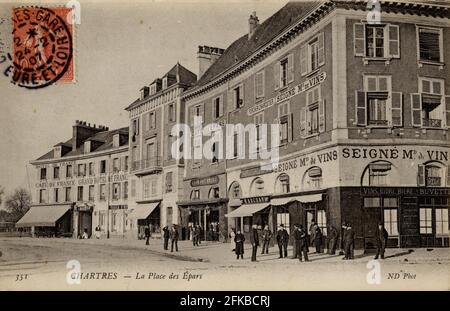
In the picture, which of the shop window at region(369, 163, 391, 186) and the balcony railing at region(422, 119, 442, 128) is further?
the shop window at region(369, 163, 391, 186)

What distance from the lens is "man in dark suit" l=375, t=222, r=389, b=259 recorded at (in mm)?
12406

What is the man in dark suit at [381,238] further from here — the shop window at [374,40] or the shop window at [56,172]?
the shop window at [56,172]

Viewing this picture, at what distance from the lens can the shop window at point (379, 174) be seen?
13484 millimetres

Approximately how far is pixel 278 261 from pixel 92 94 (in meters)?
7.31

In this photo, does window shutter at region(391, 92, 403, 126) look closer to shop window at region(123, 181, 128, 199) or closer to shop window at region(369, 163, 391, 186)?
shop window at region(369, 163, 391, 186)

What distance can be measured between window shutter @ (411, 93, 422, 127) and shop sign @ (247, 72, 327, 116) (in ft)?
8.19

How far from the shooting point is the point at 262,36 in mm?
15344

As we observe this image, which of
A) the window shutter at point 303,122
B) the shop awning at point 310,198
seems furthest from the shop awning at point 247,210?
the window shutter at point 303,122

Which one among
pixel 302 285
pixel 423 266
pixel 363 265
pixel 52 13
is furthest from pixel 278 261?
pixel 52 13

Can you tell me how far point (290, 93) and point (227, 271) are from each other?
5.93m

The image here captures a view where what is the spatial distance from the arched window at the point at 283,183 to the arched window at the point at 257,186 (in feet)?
2.28

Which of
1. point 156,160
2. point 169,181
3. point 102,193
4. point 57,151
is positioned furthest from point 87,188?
point 57,151

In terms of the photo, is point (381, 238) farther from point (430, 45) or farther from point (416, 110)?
point (430, 45)

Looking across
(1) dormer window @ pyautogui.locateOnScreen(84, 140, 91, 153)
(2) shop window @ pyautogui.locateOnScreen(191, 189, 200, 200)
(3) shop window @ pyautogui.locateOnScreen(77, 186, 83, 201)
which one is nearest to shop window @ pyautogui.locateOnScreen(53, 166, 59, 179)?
(3) shop window @ pyautogui.locateOnScreen(77, 186, 83, 201)
